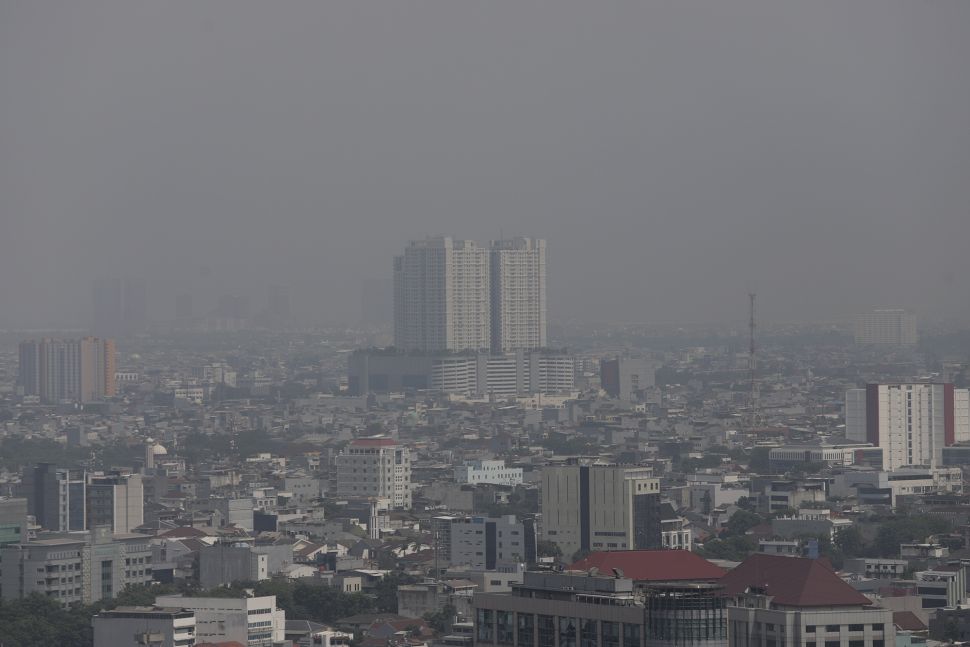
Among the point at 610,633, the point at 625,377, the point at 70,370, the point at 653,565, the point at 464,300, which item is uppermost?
the point at 464,300

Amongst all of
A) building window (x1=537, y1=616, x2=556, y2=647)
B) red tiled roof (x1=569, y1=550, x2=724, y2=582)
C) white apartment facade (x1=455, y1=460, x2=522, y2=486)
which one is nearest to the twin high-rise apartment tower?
white apartment facade (x1=455, y1=460, x2=522, y2=486)

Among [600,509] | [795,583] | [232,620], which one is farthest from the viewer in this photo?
[600,509]

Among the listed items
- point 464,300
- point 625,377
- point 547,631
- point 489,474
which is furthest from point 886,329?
point 547,631

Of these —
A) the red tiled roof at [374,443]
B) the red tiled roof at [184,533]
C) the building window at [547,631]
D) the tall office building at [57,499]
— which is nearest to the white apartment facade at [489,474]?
the red tiled roof at [374,443]

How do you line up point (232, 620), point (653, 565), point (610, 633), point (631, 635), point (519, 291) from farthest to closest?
point (519, 291) < point (232, 620) < point (653, 565) < point (610, 633) < point (631, 635)

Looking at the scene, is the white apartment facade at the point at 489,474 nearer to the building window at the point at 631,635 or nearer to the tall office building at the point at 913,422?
the tall office building at the point at 913,422

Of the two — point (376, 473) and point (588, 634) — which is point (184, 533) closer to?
point (376, 473)

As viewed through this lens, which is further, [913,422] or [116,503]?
[913,422]
